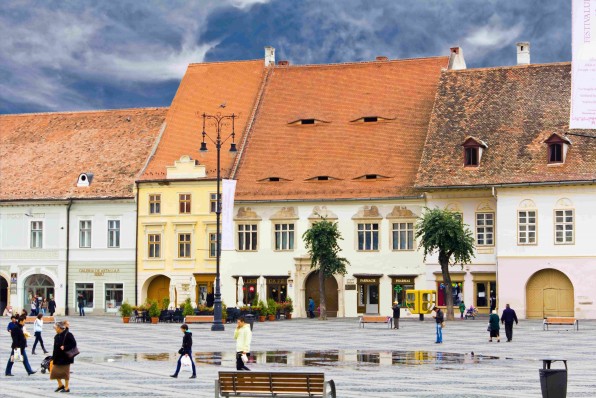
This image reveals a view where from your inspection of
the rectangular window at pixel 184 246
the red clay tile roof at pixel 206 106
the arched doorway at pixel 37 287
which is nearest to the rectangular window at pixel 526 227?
the red clay tile roof at pixel 206 106

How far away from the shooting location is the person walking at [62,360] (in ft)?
80.5

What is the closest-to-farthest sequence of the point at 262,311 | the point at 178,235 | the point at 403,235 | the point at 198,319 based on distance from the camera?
the point at 198,319
the point at 262,311
the point at 403,235
the point at 178,235

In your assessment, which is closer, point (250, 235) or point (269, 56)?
point (250, 235)

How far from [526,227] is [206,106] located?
22.4 metres

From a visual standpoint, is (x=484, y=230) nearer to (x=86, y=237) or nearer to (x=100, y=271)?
(x=100, y=271)

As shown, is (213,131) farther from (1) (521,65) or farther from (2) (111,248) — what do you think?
(1) (521,65)

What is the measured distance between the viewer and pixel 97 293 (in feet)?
231

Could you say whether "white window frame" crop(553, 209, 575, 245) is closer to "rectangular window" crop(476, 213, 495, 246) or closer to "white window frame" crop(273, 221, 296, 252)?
"rectangular window" crop(476, 213, 495, 246)

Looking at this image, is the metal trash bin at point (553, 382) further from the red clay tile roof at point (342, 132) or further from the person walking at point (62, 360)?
the red clay tile roof at point (342, 132)

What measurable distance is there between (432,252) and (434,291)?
3.52 m

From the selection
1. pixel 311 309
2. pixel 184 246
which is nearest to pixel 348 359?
pixel 311 309

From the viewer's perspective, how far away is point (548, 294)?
59969 mm

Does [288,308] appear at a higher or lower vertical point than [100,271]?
lower

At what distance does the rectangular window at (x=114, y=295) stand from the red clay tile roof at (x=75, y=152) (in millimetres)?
5491
